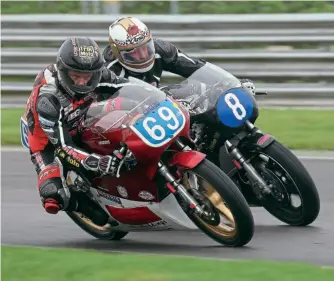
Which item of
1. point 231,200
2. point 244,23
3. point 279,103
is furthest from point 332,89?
point 231,200

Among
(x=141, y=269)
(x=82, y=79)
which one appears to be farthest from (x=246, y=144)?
(x=141, y=269)

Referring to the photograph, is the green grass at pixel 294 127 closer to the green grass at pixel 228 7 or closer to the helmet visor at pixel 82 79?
the green grass at pixel 228 7

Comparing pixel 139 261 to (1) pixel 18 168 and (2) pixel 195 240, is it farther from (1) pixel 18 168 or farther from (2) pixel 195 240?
(1) pixel 18 168

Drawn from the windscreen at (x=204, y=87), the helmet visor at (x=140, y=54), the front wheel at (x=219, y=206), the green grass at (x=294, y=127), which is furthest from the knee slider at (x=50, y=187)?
the green grass at (x=294, y=127)

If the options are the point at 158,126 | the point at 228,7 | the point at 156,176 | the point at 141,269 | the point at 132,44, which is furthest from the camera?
the point at 228,7

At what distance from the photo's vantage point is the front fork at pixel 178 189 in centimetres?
652

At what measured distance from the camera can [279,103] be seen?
12.8 metres

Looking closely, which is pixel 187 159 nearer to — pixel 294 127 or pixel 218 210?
pixel 218 210

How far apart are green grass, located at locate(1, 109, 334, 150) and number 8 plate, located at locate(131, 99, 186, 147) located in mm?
4262

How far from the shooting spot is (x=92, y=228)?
24.8 feet

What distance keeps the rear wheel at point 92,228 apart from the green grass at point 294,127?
11.6ft

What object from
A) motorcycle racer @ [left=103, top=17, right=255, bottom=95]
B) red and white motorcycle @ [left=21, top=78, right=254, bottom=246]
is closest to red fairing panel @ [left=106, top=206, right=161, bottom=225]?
red and white motorcycle @ [left=21, top=78, right=254, bottom=246]

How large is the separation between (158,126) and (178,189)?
439 millimetres

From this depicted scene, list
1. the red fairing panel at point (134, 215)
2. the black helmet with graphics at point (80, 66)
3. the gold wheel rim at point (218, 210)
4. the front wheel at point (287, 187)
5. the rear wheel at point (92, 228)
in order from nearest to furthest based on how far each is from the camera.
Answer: the gold wheel rim at point (218, 210)
the black helmet with graphics at point (80, 66)
the red fairing panel at point (134, 215)
the front wheel at point (287, 187)
the rear wheel at point (92, 228)
